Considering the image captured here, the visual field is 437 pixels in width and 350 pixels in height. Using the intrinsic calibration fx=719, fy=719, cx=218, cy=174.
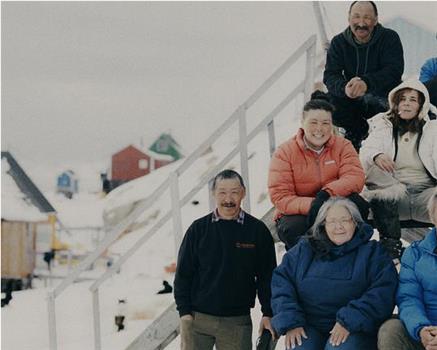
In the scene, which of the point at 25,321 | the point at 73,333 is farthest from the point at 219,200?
the point at 25,321

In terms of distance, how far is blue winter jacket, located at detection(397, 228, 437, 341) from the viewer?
312 cm

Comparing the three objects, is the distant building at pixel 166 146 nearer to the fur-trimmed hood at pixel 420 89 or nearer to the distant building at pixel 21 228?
the distant building at pixel 21 228

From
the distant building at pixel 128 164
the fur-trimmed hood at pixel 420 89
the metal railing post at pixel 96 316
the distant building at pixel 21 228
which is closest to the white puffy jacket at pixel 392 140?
the fur-trimmed hood at pixel 420 89

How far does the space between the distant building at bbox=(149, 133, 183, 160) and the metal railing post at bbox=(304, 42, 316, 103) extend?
3774cm

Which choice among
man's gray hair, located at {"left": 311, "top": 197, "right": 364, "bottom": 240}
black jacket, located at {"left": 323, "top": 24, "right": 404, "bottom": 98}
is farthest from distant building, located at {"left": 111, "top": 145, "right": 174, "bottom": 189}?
man's gray hair, located at {"left": 311, "top": 197, "right": 364, "bottom": 240}

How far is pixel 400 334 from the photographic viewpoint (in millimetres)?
3094

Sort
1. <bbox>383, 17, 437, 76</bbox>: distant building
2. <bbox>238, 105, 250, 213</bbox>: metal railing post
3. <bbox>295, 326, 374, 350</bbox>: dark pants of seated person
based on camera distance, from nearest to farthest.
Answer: <bbox>295, 326, 374, 350</bbox>: dark pants of seated person
<bbox>238, 105, 250, 213</bbox>: metal railing post
<bbox>383, 17, 437, 76</bbox>: distant building

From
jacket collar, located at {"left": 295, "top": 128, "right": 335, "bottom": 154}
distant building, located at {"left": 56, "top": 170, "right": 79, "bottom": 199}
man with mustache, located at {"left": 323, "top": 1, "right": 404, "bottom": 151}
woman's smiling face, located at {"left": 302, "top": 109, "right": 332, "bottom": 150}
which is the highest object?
distant building, located at {"left": 56, "top": 170, "right": 79, "bottom": 199}

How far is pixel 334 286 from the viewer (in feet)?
10.7

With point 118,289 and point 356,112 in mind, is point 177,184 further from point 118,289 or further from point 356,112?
point 118,289

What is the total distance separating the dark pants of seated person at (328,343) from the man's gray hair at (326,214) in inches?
17.3

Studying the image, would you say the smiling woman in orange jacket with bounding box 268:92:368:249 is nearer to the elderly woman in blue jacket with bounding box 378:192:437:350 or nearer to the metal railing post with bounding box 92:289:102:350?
the elderly woman in blue jacket with bounding box 378:192:437:350

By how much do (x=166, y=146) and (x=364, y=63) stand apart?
3878 cm

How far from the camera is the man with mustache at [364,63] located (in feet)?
15.6
